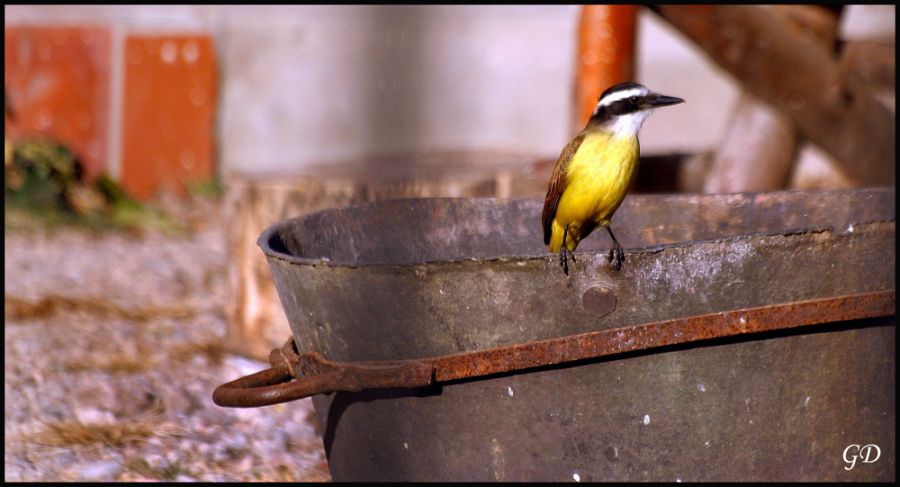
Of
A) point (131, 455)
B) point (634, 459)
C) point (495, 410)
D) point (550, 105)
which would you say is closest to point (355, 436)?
point (495, 410)

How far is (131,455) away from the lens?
142 inches

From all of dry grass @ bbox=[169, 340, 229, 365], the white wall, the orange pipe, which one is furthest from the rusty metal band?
the white wall

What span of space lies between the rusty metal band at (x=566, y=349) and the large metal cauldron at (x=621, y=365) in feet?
0.09

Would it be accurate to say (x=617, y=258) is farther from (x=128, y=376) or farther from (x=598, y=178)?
(x=128, y=376)

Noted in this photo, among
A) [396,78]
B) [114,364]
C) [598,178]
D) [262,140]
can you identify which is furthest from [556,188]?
[262,140]

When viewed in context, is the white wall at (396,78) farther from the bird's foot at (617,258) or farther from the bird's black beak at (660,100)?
the bird's foot at (617,258)

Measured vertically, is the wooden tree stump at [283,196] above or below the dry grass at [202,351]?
above

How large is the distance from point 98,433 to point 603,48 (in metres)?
2.94

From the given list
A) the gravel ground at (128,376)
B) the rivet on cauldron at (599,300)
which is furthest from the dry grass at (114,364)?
the rivet on cauldron at (599,300)

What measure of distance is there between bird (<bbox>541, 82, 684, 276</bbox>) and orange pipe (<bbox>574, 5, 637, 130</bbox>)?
242 centimetres

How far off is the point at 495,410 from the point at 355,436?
1.20ft

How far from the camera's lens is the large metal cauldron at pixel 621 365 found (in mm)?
2277

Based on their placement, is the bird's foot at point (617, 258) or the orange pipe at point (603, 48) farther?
the orange pipe at point (603, 48)

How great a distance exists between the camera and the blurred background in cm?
438
